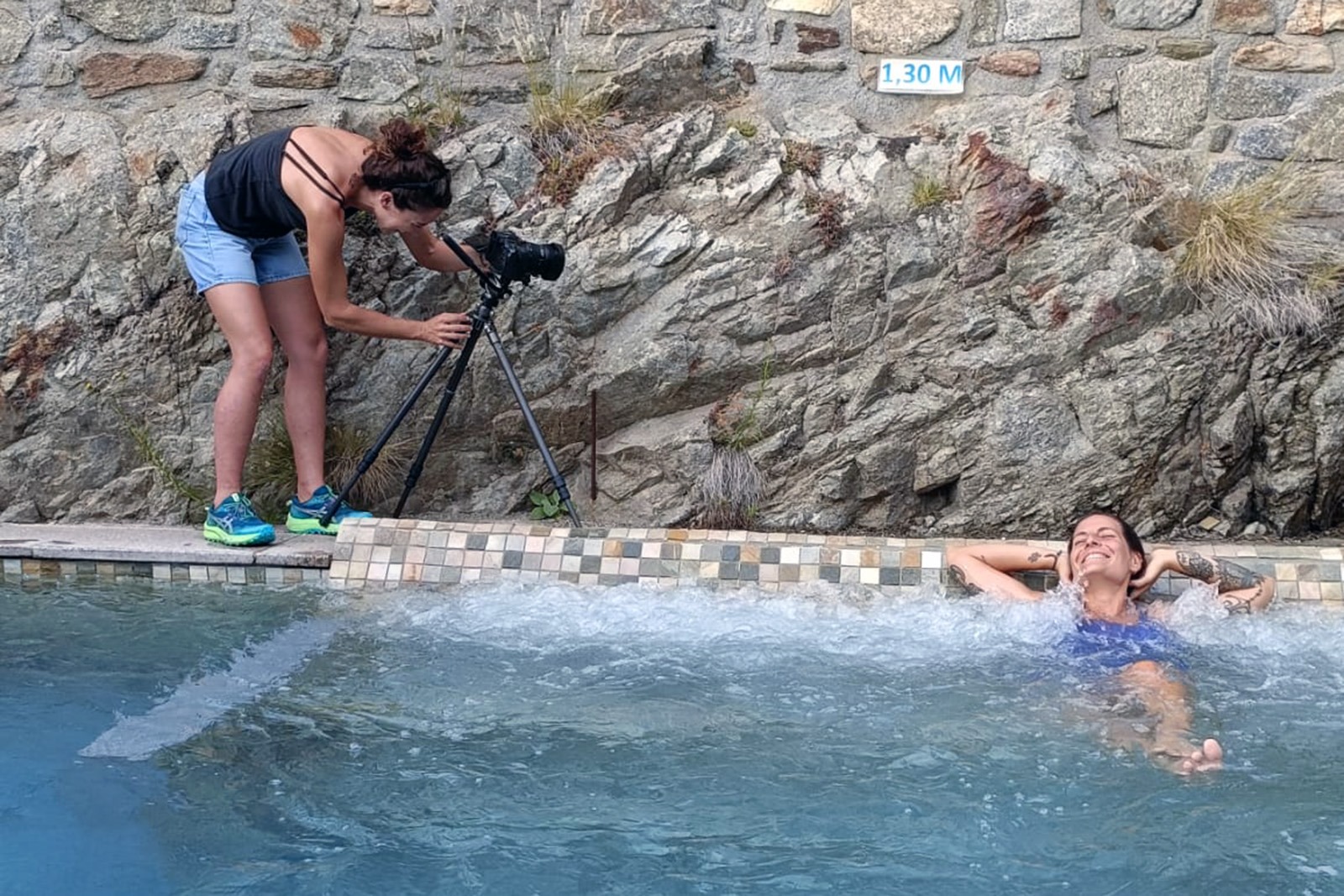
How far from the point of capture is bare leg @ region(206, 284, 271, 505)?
4.27 metres

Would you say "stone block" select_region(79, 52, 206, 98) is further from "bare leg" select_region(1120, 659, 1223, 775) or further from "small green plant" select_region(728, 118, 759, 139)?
"bare leg" select_region(1120, 659, 1223, 775)

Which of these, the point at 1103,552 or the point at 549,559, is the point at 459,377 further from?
the point at 1103,552

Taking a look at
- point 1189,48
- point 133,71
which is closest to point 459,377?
point 133,71

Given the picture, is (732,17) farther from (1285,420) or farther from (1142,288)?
(1285,420)

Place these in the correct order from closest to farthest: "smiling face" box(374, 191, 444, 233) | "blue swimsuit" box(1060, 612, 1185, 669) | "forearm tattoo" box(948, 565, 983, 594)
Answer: "blue swimsuit" box(1060, 612, 1185, 669)
"forearm tattoo" box(948, 565, 983, 594)
"smiling face" box(374, 191, 444, 233)

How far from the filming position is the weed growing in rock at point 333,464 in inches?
189

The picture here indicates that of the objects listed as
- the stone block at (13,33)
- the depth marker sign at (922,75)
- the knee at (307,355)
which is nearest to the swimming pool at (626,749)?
the knee at (307,355)

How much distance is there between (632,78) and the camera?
16.9 feet

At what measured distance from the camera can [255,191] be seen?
13.8 ft

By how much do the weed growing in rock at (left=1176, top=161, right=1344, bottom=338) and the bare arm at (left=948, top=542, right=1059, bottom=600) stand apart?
4.45 ft

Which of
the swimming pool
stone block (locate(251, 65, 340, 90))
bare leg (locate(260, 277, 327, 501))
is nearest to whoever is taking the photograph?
the swimming pool

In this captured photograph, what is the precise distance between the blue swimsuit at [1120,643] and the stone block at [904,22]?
240 centimetres

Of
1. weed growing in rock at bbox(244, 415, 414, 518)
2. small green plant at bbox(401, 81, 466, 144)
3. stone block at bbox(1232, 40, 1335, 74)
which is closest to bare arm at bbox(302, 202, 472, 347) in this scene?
weed growing in rock at bbox(244, 415, 414, 518)

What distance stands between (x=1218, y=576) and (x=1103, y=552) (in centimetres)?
39
